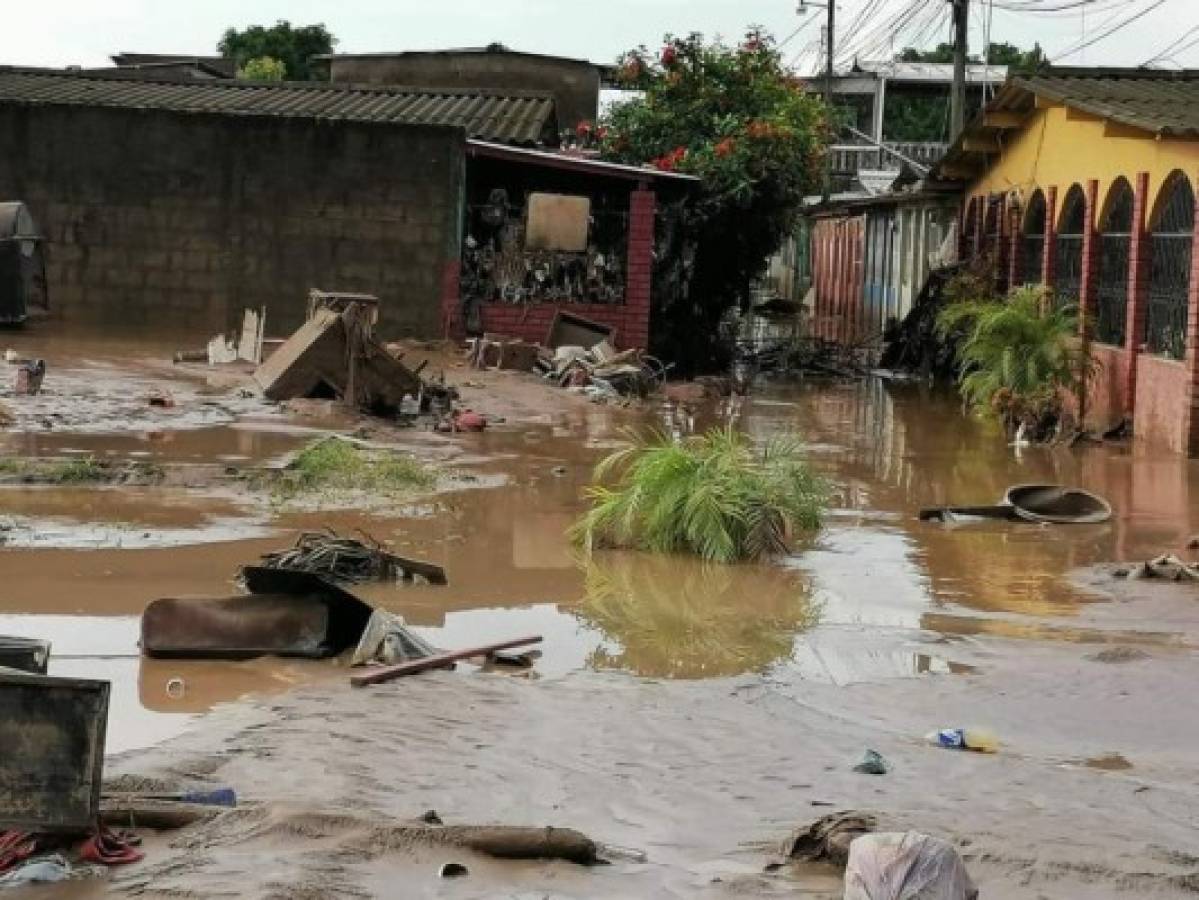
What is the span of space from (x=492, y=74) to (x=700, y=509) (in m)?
28.9

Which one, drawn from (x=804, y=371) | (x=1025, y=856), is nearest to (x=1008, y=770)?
(x=1025, y=856)

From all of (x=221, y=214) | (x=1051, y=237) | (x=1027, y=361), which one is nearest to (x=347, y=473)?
(x=1027, y=361)

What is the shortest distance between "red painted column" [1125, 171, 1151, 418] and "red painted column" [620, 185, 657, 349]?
23.6 ft

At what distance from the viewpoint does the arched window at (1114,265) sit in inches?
811

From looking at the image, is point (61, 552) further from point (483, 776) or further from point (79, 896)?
point (79, 896)

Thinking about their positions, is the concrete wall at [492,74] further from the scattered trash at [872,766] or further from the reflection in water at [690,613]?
the scattered trash at [872,766]

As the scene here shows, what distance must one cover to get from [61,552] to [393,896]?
19.9ft

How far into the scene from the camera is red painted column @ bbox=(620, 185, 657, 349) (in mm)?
24547

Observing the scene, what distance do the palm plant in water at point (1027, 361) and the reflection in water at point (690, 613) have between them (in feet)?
31.4

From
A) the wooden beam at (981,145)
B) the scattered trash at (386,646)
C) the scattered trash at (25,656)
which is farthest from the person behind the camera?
the wooden beam at (981,145)

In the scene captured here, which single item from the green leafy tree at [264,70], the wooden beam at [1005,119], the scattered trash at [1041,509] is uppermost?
the green leafy tree at [264,70]

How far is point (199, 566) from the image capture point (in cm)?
1031

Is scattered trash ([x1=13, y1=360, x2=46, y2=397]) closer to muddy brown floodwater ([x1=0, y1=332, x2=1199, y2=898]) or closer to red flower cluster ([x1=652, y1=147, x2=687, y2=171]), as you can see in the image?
muddy brown floodwater ([x1=0, y1=332, x2=1199, y2=898])

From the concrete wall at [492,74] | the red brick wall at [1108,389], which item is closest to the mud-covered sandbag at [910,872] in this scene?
the red brick wall at [1108,389]
